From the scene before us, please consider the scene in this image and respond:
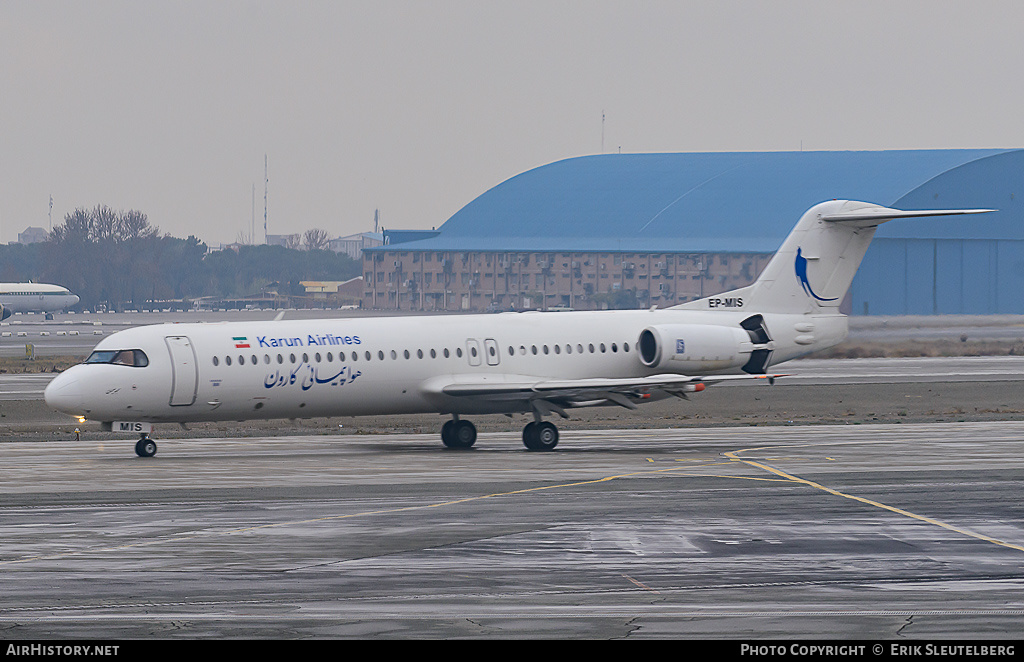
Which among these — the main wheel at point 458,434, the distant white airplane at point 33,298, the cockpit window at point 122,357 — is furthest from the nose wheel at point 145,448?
the distant white airplane at point 33,298

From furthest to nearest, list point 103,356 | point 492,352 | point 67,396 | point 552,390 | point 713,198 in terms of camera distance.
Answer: point 713,198
point 492,352
point 552,390
point 103,356
point 67,396

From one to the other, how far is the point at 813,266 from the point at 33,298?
11993 centimetres

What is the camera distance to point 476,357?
36.4 m

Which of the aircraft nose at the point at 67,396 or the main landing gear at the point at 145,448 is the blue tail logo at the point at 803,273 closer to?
the main landing gear at the point at 145,448

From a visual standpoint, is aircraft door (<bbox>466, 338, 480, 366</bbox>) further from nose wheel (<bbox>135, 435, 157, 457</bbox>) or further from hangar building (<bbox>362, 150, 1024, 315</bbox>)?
hangar building (<bbox>362, 150, 1024, 315</bbox>)

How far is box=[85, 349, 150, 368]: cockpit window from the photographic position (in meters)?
32.8

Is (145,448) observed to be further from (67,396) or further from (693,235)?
(693,235)

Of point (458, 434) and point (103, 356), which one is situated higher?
point (103, 356)

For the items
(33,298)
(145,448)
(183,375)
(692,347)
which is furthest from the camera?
(33,298)

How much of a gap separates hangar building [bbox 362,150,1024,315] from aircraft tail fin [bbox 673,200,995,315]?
239ft

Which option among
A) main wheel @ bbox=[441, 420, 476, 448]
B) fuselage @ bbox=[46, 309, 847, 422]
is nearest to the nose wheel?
fuselage @ bbox=[46, 309, 847, 422]

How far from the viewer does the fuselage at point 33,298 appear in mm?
144125

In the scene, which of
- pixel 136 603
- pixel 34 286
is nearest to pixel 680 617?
pixel 136 603

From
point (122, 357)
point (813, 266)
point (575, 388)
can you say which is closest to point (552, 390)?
point (575, 388)
